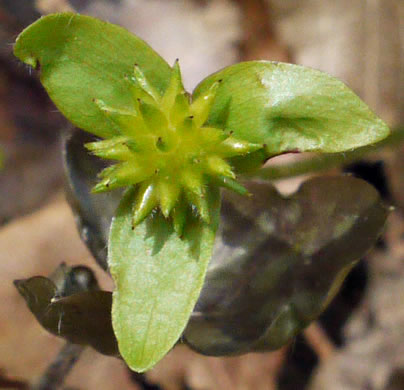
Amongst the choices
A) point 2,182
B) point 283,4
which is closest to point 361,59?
point 283,4

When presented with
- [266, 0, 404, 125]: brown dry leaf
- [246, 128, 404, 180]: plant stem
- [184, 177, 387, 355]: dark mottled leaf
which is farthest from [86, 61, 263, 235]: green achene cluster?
[266, 0, 404, 125]: brown dry leaf

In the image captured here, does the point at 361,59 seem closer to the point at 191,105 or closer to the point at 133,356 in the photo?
the point at 191,105

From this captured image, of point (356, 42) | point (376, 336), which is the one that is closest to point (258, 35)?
point (356, 42)

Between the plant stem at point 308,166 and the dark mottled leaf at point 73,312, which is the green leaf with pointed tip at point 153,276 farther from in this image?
the plant stem at point 308,166

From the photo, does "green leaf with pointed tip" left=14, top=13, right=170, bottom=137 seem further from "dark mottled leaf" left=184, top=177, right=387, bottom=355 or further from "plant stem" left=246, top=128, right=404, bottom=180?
"plant stem" left=246, top=128, right=404, bottom=180

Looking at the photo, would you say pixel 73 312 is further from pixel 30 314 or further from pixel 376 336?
pixel 376 336

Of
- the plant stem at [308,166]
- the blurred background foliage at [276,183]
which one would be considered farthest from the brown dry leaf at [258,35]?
the plant stem at [308,166]

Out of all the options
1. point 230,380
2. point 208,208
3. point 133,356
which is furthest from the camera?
point 230,380
